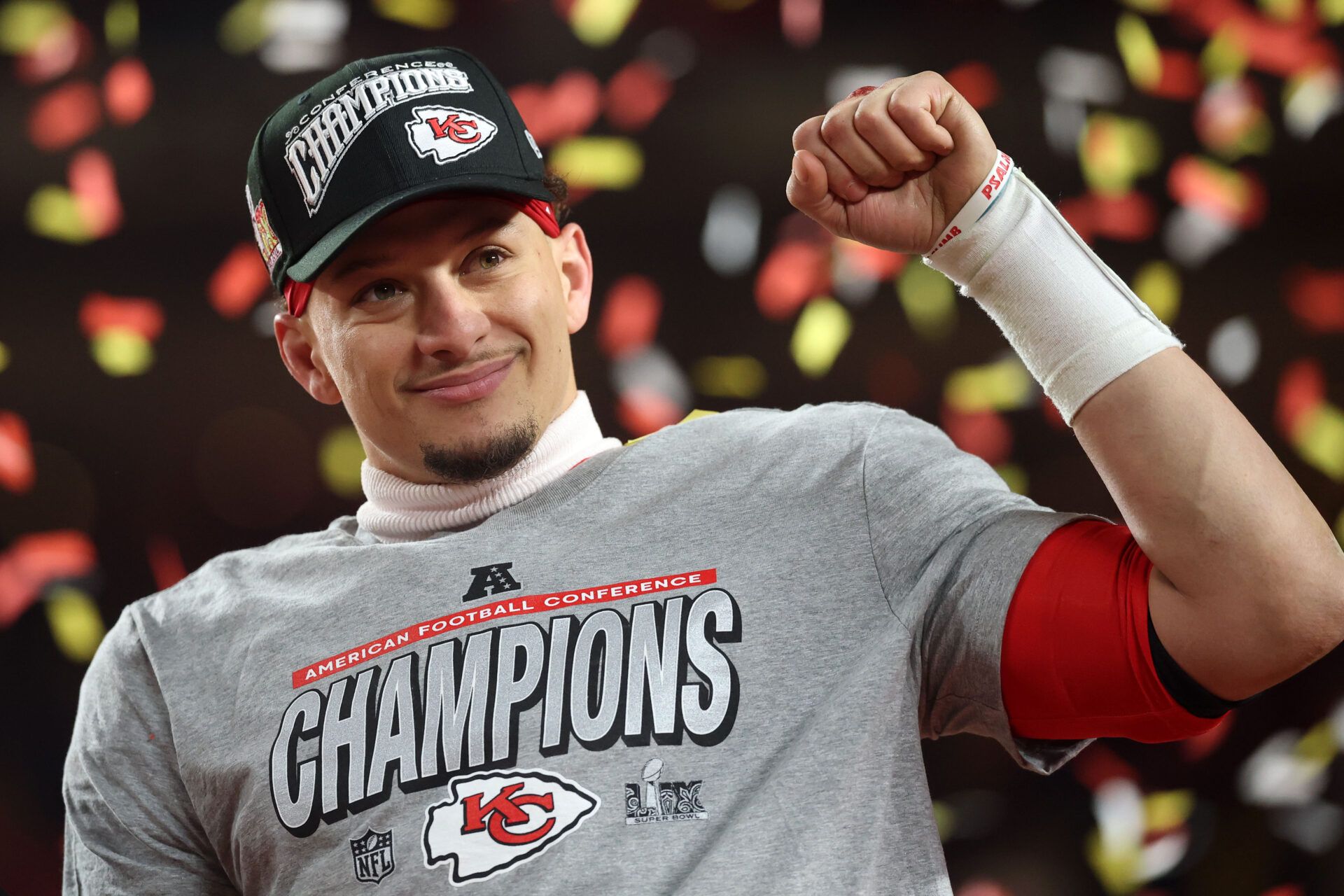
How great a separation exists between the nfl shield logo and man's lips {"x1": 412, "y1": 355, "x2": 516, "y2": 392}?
374 mm

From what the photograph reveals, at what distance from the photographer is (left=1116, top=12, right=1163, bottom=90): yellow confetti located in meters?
1.49

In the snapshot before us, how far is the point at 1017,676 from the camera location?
86 cm

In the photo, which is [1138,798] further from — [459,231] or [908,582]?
[459,231]

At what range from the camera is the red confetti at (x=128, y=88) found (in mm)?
1527

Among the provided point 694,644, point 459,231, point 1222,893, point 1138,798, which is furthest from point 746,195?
point 1222,893

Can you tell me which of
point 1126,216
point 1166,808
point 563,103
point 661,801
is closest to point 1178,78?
point 1126,216

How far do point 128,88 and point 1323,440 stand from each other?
1491mm

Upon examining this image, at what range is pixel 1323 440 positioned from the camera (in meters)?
1.46

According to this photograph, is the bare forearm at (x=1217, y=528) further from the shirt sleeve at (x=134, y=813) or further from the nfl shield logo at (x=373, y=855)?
the shirt sleeve at (x=134, y=813)

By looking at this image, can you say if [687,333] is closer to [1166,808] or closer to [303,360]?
[303,360]

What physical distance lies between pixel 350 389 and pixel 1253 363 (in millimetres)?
1029

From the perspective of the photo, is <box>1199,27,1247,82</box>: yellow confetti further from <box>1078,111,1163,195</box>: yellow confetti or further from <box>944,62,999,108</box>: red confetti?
<box>944,62,999,108</box>: red confetti

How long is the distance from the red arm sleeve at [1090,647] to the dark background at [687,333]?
2.13 feet

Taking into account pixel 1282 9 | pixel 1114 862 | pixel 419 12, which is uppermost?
pixel 419 12
